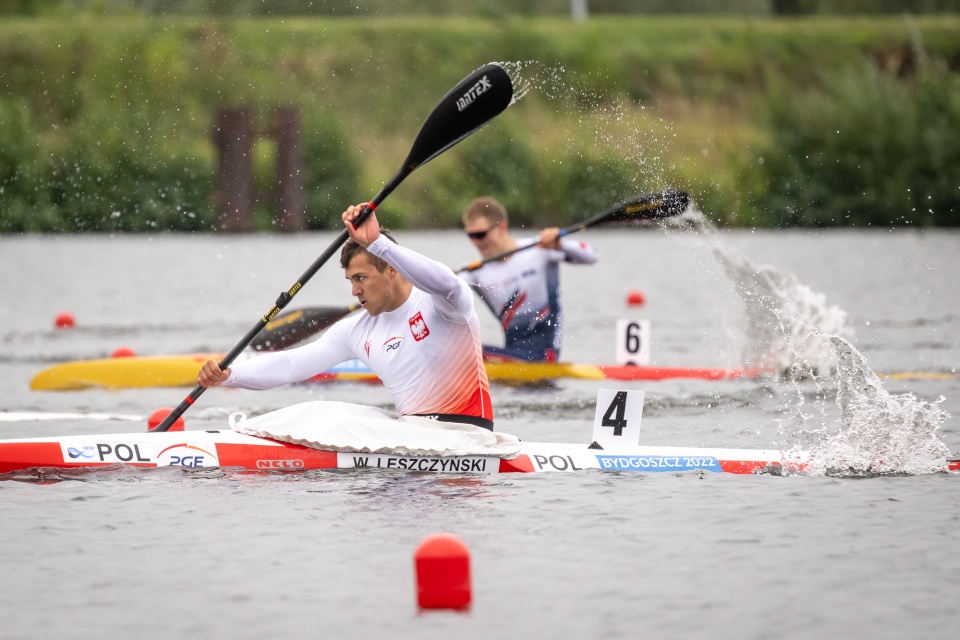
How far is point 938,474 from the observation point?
8.01 meters

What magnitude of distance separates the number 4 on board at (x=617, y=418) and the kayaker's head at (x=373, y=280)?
1.29 m

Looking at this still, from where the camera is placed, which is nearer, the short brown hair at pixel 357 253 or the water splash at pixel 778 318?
the short brown hair at pixel 357 253

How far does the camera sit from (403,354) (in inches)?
305

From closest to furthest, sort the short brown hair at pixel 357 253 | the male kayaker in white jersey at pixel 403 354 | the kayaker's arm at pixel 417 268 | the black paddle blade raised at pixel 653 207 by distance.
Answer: the kayaker's arm at pixel 417 268 < the short brown hair at pixel 357 253 < the male kayaker in white jersey at pixel 403 354 < the black paddle blade raised at pixel 653 207

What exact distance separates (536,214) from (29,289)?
1523 cm

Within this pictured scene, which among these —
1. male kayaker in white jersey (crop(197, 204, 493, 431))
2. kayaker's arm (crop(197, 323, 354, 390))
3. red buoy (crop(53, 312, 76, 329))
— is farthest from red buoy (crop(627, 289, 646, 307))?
kayaker's arm (crop(197, 323, 354, 390))

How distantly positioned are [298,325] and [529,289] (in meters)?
2.07

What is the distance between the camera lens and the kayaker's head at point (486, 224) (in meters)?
12.0

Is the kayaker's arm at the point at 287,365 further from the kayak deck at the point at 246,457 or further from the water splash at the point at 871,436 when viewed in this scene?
the water splash at the point at 871,436

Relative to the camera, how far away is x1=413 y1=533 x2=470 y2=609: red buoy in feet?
18.5

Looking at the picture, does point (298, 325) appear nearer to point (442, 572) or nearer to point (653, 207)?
point (653, 207)

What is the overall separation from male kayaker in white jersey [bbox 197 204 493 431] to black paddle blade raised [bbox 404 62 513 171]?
902 millimetres

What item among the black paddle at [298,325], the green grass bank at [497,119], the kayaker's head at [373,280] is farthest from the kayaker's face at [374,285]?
the green grass bank at [497,119]

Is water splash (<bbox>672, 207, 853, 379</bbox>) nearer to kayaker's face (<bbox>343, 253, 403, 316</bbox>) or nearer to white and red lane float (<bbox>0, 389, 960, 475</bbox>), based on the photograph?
white and red lane float (<bbox>0, 389, 960, 475</bbox>)
